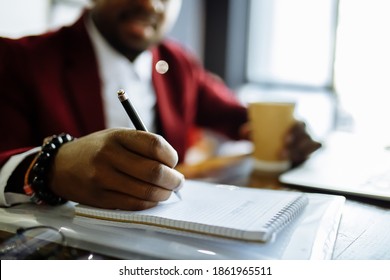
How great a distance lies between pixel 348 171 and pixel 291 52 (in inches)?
61.6

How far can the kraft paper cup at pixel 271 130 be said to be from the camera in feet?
2.25

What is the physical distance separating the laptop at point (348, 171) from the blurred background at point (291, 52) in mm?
591

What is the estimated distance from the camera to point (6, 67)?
30.0 inches

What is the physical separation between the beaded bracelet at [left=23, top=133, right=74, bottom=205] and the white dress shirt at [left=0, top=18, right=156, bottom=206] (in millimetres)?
382

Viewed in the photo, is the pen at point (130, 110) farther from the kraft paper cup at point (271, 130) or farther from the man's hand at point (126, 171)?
the kraft paper cup at point (271, 130)

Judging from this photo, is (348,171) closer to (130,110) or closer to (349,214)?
(349,214)

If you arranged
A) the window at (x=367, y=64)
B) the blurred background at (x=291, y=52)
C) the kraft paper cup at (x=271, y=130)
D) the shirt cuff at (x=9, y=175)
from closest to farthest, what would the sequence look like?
→ the shirt cuff at (x=9, y=175) < the kraft paper cup at (x=271, y=130) < the window at (x=367, y=64) < the blurred background at (x=291, y=52)

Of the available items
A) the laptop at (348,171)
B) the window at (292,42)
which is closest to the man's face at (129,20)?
the laptop at (348,171)

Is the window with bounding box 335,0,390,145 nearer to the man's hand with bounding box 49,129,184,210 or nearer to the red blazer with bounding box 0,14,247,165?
the red blazer with bounding box 0,14,247,165

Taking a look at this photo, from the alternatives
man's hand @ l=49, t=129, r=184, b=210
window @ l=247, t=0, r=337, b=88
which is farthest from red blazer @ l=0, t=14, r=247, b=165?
window @ l=247, t=0, r=337, b=88

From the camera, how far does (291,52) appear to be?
6.89 feet

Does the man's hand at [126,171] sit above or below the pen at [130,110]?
below
